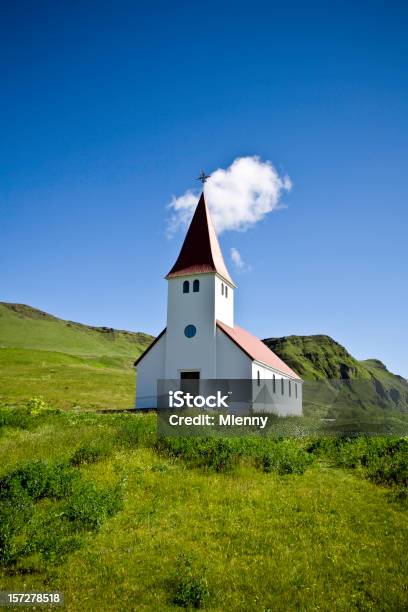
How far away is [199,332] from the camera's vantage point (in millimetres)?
30875

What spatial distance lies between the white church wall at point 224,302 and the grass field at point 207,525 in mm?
16551

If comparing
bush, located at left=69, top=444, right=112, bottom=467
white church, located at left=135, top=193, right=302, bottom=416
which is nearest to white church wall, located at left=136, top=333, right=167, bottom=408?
white church, located at left=135, top=193, right=302, bottom=416

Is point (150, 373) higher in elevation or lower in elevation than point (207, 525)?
higher

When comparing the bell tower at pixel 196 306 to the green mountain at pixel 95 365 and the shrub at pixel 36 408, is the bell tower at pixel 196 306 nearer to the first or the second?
the shrub at pixel 36 408

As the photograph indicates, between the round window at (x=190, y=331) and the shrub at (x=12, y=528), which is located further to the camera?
the round window at (x=190, y=331)

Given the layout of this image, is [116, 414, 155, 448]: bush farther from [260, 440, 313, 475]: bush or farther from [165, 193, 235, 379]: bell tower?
[165, 193, 235, 379]: bell tower

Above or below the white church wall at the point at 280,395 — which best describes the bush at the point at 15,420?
below

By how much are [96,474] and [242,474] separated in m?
4.04

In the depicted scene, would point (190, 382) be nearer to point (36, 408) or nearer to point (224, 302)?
point (224, 302)

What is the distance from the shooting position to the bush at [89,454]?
13.7m

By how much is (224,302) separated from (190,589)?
26.5 metres

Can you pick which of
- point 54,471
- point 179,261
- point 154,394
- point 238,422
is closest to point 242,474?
point 54,471

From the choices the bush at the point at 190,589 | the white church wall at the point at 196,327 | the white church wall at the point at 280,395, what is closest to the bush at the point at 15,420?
the white church wall at the point at 196,327

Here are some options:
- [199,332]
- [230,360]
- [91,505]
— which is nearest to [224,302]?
[199,332]
